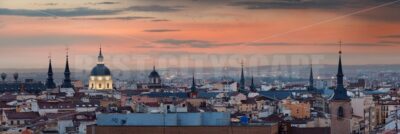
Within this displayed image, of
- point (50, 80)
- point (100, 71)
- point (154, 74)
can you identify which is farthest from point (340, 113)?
point (154, 74)

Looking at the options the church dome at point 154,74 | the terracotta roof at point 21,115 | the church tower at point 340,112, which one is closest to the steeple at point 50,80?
the church dome at point 154,74

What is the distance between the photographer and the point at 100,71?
56.7m

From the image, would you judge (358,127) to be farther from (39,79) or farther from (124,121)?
(39,79)

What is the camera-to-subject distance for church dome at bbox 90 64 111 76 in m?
56.1

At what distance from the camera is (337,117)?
2392cm

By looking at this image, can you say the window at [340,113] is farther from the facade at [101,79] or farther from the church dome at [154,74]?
the church dome at [154,74]

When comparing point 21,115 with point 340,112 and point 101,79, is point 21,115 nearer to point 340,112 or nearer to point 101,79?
point 340,112

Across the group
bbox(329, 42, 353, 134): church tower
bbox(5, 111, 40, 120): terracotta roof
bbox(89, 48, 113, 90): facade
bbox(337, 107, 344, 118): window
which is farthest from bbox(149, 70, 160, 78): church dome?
bbox(337, 107, 344, 118): window

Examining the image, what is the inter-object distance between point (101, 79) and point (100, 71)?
67 centimetres

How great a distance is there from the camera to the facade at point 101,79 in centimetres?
5666

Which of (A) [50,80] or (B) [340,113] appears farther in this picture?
(A) [50,80]

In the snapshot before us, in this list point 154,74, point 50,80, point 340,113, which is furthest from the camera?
point 154,74

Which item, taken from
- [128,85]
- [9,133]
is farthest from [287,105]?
[128,85]

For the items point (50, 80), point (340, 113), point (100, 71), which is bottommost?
point (340, 113)
